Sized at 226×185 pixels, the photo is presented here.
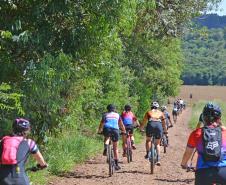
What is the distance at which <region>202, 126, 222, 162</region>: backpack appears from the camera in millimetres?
6234

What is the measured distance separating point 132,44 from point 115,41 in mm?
16117

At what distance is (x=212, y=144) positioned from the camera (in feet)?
20.5

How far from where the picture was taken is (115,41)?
1173 cm

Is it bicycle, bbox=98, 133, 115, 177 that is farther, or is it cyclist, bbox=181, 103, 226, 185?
bicycle, bbox=98, 133, 115, 177

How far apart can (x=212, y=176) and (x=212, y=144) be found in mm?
367

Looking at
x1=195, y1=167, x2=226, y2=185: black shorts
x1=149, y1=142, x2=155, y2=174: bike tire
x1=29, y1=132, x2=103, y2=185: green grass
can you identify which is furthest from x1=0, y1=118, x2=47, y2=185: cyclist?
x1=149, y1=142, x2=155, y2=174: bike tire

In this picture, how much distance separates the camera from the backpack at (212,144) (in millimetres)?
6234

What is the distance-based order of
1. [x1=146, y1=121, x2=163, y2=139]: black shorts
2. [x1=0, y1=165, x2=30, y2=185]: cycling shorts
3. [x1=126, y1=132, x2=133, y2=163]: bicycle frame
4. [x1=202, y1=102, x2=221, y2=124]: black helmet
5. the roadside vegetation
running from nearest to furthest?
1. [x1=202, y1=102, x2=221, y2=124]: black helmet
2. [x1=0, y1=165, x2=30, y2=185]: cycling shorts
3. the roadside vegetation
4. [x1=146, y1=121, x2=163, y2=139]: black shorts
5. [x1=126, y1=132, x2=133, y2=163]: bicycle frame

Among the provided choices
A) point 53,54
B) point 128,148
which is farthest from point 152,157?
point 53,54

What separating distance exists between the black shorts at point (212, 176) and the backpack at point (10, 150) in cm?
222

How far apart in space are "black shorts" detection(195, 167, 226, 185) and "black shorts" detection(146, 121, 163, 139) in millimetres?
8276

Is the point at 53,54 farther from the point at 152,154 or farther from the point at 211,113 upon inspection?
the point at 211,113

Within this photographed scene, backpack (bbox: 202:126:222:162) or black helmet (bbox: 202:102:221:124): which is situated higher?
black helmet (bbox: 202:102:221:124)

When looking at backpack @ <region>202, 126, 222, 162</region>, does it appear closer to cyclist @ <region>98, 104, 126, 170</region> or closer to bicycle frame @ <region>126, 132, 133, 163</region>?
cyclist @ <region>98, 104, 126, 170</region>
